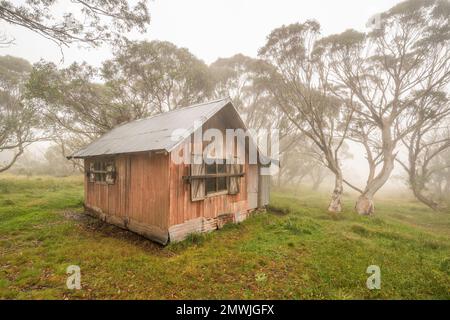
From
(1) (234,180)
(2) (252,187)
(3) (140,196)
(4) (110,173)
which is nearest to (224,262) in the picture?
(3) (140,196)

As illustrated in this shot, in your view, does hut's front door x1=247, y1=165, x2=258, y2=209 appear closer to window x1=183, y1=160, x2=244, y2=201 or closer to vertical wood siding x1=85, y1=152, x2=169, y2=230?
window x1=183, y1=160, x2=244, y2=201

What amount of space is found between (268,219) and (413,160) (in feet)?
53.9

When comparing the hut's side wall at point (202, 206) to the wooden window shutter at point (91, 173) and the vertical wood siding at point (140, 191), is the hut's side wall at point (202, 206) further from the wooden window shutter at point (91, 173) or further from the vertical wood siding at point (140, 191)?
the wooden window shutter at point (91, 173)

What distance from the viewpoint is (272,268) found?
616cm

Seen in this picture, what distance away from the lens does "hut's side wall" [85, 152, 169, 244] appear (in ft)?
24.0

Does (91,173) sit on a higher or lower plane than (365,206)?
higher

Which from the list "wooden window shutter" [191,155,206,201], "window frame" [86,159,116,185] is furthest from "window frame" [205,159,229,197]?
"window frame" [86,159,116,185]

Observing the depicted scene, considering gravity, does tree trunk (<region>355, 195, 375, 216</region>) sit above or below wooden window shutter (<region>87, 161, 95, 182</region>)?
below

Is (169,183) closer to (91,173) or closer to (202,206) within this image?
(202,206)

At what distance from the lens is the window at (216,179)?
A: 9000 millimetres

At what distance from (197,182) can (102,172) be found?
5.21 m

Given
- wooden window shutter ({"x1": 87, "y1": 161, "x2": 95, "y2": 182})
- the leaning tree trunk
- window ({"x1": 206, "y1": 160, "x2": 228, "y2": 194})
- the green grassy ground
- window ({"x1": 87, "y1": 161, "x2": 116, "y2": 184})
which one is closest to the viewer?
the green grassy ground

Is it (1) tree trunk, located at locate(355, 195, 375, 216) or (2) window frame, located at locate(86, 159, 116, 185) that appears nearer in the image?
(2) window frame, located at locate(86, 159, 116, 185)

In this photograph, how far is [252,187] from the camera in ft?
38.2
